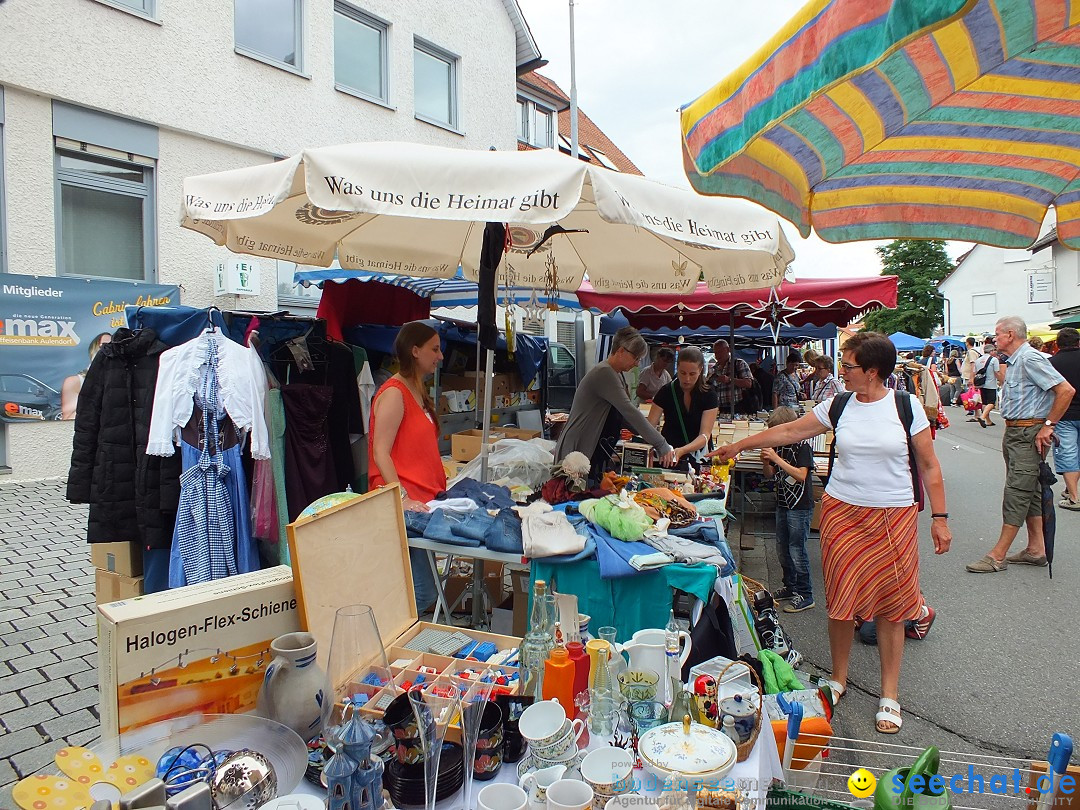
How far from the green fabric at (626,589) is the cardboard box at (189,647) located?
113 centimetres

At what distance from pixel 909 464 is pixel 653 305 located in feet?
13.3

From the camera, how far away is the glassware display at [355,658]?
5.75ft

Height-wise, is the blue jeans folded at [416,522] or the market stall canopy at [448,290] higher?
the market stall canopy at [448,290]

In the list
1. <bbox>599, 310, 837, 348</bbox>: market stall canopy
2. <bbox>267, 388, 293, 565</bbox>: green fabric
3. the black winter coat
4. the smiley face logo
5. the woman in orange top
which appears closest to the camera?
the smiley face logo

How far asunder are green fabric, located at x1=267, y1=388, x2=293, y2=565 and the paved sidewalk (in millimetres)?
1183

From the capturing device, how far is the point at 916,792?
161 centimetres

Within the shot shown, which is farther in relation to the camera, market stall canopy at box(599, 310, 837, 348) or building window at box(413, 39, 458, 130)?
building window at box(413, 39, 458, 130)

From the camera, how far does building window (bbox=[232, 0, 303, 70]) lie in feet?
30.6

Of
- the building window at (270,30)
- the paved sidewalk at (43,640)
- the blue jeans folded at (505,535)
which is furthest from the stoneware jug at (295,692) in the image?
the building window at (270,30)

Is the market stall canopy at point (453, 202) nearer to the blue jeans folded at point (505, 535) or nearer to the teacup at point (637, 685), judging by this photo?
the blue jeans folded at point (505, 535)

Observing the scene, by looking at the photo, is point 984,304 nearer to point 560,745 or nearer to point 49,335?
point 49,335

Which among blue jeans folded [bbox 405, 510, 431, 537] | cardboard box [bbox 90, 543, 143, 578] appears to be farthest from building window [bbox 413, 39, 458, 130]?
blue jeans folded [bbox 405, 510, 431, 537]

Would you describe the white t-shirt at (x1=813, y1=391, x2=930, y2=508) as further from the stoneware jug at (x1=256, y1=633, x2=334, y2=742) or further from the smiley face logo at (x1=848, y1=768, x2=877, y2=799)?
the stoneware jug at (x1=256, y1=633, x2=334, y2=742)

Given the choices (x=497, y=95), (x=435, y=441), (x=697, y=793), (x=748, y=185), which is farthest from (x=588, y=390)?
(x=497, y=95)
